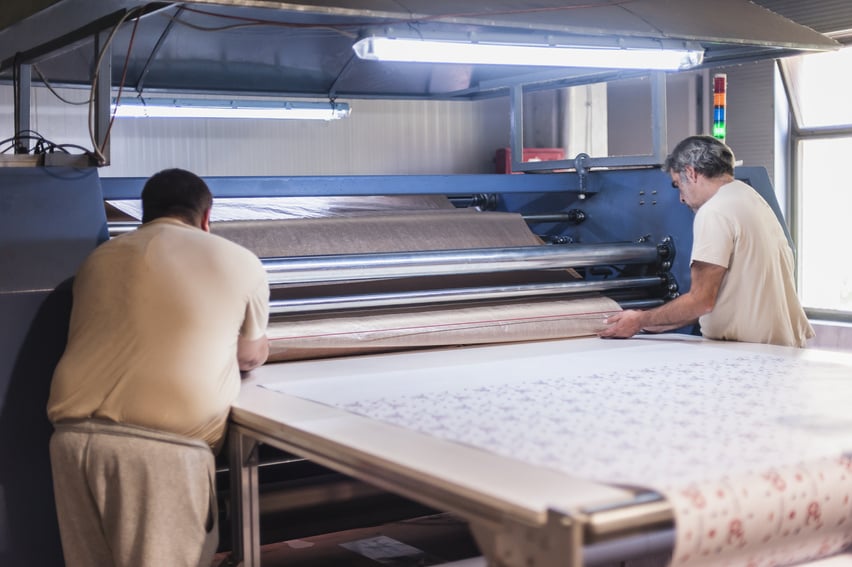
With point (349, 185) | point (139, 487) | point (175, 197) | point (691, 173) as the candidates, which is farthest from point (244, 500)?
point (691, 173)

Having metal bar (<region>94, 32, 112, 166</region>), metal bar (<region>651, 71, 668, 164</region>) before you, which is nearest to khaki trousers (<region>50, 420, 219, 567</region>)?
metal bar (<region>94, 32, 112, 166</region>)

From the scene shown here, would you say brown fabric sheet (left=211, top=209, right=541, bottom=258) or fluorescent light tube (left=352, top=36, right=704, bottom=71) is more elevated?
fluorescent light tube (left=352, top=36, right=704, bottom=71)

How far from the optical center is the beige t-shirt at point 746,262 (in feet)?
11.4

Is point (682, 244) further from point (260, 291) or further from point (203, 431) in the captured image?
point (203, 431)

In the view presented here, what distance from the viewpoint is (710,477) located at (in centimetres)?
172

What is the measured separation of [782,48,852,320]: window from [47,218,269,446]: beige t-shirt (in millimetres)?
5258

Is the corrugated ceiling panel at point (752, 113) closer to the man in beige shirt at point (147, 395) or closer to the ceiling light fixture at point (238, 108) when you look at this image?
the ceiling light fixture at point (238, 108)

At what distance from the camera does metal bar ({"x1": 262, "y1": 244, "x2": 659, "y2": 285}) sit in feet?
10.1

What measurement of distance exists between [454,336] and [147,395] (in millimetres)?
1166

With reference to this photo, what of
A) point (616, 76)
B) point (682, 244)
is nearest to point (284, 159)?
point (616, 76)

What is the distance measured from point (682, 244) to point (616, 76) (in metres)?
0.80

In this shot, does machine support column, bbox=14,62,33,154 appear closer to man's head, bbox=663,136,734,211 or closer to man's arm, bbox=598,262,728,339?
man's arm, bbox=598,262,728,339

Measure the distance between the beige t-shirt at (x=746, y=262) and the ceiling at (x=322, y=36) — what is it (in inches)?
22.0

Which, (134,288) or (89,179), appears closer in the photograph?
(134,288)
